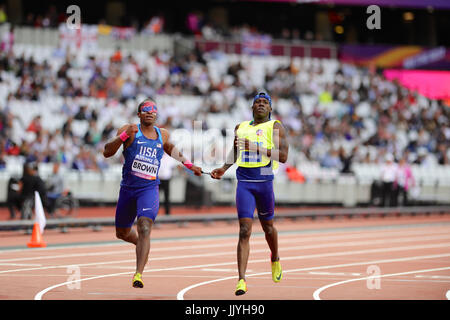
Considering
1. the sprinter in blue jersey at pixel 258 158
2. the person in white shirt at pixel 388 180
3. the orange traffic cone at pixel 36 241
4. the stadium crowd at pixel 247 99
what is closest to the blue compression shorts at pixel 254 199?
the sprinter in blue jersey at pixel 258 158

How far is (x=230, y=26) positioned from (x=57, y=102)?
18497 mm

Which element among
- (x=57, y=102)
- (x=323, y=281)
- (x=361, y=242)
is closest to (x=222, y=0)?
(x=57, y=102)

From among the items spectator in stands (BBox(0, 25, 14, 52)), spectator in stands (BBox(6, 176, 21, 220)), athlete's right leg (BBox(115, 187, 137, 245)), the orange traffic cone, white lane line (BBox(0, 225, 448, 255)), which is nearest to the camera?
athlete's right leg (BBox(115, 187, 137, 245))

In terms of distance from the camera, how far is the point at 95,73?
3256cm

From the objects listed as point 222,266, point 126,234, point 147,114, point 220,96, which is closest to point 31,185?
point 222,266

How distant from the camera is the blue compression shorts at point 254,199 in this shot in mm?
10500

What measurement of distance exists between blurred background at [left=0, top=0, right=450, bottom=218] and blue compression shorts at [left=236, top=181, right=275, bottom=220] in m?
11.5

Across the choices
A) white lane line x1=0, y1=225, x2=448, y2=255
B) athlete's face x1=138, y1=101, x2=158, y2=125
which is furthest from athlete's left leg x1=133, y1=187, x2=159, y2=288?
white lane line x1=0, y1=225, x2=448, y2=255

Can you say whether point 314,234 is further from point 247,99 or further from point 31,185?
point 247,99

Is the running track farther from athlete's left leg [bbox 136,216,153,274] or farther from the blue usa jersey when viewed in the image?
the blue usa jersey

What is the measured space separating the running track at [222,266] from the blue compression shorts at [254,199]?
95 cm

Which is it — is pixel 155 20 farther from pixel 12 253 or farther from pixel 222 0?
pixel 12 253

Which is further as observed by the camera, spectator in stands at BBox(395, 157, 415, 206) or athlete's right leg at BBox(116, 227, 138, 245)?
spectator in stands at BBox(395, 157, 415, 206)

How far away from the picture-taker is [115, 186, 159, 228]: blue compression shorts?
10.6 meters
